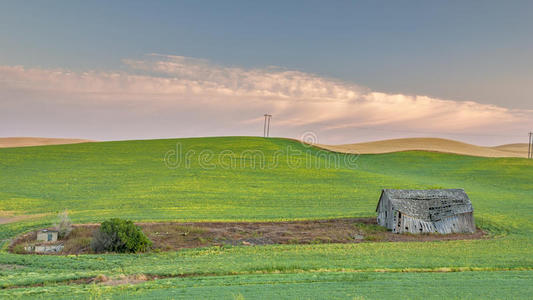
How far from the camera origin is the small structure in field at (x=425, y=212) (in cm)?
3634

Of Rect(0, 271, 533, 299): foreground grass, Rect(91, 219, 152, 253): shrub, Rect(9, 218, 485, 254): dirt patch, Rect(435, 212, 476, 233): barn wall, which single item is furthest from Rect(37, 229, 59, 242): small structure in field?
Rect(435, 212, 476, 233): barn wall

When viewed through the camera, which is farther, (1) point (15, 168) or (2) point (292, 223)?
(1) point (15, 168)

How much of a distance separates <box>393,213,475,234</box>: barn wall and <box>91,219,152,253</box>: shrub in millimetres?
21652

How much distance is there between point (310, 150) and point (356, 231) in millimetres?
57566

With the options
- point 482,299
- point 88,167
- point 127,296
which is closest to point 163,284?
point 127,296

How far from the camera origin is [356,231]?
1388 inches

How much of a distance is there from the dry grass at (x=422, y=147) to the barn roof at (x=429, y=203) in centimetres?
5949

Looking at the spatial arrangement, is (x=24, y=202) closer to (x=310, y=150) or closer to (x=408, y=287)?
(x=408, y=287)

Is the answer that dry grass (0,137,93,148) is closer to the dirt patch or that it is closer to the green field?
the green field

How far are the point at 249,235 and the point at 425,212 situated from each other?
16234 millimetres

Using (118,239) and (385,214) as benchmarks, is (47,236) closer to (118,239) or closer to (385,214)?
(118,239)

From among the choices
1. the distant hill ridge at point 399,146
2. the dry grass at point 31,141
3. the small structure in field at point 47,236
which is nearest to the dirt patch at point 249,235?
the small structure in field at point 47,236

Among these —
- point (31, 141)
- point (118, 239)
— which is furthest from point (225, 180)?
point (31, 141)

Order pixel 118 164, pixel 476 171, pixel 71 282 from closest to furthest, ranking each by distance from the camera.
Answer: pixel 71 282
pixel 118 164
pixel 476 171
